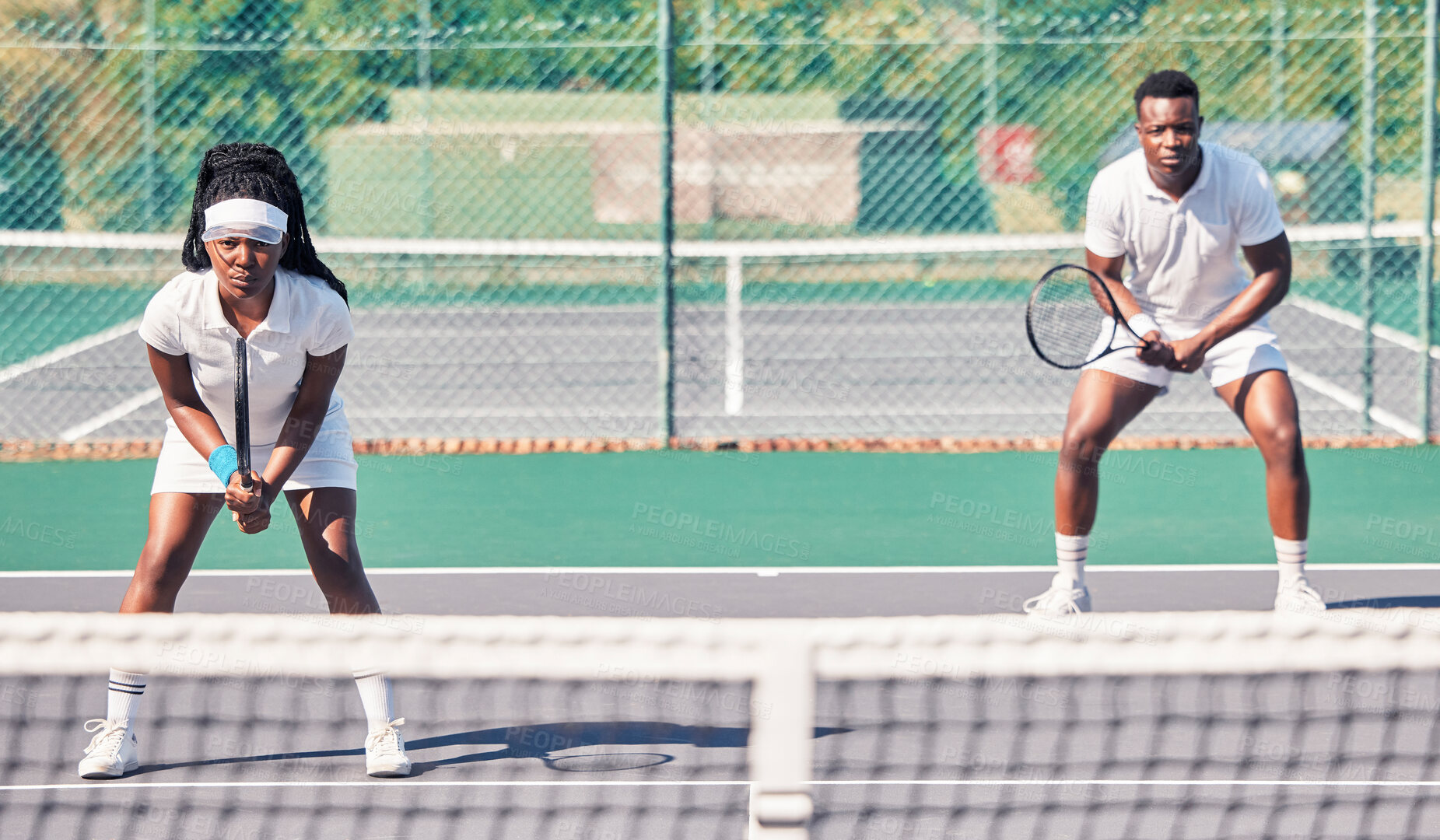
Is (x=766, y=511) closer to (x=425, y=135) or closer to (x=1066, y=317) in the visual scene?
(x=1066, y=317)

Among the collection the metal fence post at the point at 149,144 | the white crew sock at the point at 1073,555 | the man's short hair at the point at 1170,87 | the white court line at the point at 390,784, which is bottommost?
the white court line at the point at 390,784

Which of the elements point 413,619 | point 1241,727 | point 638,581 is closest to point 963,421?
point 638,581

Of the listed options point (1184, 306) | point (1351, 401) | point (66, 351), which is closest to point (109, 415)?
point (66, 351)

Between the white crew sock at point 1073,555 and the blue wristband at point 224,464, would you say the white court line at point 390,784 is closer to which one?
→ the blue wristband at point 224,464

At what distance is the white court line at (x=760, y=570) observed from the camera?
5.91 m

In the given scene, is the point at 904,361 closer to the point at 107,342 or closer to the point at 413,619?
the point at 107,342

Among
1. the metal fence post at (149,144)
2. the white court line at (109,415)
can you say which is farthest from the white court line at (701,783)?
the metal fence post at (149,144)

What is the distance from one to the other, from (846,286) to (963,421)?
874 centimetres

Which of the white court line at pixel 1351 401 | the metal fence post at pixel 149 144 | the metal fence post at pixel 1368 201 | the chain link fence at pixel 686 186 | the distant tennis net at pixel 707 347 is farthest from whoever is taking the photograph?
the metal fence post at pixel 149 144

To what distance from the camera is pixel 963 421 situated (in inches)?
372

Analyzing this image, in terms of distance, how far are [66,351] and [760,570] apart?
8.72 metres

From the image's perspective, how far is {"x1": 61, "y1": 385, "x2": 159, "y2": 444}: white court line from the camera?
925cm

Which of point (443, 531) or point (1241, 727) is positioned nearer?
point (1241, 727)

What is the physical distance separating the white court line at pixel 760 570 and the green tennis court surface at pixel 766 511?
75 millimetres
